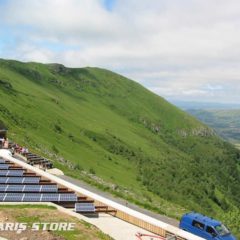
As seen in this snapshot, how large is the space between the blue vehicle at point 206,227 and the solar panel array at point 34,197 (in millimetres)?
10433

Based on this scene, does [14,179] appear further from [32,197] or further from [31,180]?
[32,197]

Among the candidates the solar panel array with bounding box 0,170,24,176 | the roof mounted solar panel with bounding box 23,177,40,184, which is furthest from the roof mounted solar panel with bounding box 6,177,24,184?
the solar panel array with bounding box 0,170,24,176

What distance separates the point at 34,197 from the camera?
3956 centimetres

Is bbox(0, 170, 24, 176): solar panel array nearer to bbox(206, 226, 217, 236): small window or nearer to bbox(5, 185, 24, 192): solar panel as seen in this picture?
bbox(5, 185, 24, 192): solar panel

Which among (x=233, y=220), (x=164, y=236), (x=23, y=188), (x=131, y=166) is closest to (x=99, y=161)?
(x=131, y=166)

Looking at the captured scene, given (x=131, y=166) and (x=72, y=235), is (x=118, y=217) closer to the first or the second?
(x=72, y=235)

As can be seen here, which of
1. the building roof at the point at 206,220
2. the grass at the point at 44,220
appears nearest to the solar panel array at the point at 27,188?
the grass at the point at 44,220

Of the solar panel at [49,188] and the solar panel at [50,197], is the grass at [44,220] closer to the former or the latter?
the solar panel at [50,197]

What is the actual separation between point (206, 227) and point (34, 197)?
1549cm

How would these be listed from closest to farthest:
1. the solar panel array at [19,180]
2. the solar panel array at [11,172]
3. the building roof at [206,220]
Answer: the building roof at [206,220] < the solar panel array at [19,180] < the solar panel array at [11,172]

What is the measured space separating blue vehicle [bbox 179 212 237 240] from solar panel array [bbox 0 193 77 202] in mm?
10433

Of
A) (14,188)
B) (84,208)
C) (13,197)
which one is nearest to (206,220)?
(84,208)

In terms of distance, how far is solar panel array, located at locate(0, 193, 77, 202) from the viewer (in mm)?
38562

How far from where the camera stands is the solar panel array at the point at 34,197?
38562 mm
